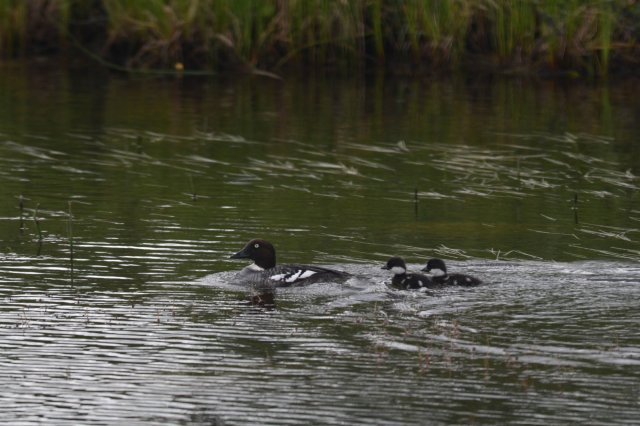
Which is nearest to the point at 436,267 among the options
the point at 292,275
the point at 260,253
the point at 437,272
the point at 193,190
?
the point at 437,272

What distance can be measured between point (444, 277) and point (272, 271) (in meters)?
1.37

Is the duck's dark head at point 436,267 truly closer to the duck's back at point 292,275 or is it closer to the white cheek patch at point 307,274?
the duck's back at point 292,275

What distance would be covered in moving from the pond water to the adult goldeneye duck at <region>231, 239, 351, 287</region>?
0.34 ft

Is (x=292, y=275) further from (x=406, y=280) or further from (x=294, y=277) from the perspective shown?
(x=406, y=280)

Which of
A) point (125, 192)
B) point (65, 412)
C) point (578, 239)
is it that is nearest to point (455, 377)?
point (65, 412)

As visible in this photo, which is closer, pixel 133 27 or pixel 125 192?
pixel 125 192

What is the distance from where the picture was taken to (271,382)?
8516mm

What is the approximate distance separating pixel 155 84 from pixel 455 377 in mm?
16986

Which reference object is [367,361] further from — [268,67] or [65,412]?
[268,67]

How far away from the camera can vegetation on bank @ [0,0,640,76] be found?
23.8 metres

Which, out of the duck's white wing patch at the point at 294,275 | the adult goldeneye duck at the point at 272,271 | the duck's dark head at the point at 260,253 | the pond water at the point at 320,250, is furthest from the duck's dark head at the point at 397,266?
the duck's dark head at the point at 260,253

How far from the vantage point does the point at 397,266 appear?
1148 cm

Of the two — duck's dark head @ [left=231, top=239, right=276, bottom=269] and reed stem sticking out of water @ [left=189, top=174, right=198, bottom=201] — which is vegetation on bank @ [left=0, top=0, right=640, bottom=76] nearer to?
reed stem sticking out of water @ [left=189, top=174, right=198, bottom=201]

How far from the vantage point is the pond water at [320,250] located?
835cm
